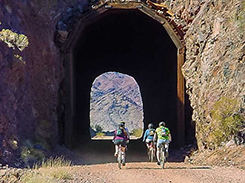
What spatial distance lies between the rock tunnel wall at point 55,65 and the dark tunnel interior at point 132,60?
9.85 ft

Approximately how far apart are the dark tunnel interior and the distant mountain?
55167 mm

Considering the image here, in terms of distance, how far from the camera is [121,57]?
30844mm

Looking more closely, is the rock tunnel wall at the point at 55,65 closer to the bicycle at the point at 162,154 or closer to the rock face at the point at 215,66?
the rock face at the point at 215,66

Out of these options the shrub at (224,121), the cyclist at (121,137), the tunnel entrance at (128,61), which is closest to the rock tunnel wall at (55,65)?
the shrub at (224,121)

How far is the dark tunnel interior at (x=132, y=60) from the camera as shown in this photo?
23.4 metres

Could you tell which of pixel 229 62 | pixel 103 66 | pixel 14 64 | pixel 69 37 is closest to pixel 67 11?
pixel 69 37

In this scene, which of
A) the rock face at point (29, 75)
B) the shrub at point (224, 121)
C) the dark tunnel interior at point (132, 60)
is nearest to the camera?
the rock face at point (29, 75)

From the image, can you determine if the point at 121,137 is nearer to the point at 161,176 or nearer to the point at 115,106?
the point at 161,176

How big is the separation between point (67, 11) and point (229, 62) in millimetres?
9155

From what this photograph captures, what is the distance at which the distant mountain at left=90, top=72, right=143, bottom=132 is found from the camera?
303 ft

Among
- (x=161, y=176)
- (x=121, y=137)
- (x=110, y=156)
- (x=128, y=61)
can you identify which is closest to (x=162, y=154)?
(x=121, y=137)

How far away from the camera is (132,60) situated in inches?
1223

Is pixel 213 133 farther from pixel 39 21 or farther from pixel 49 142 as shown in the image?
pixel 39 21

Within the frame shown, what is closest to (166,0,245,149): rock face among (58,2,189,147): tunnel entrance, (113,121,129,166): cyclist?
(58,2,189,147): tunnel entrance
